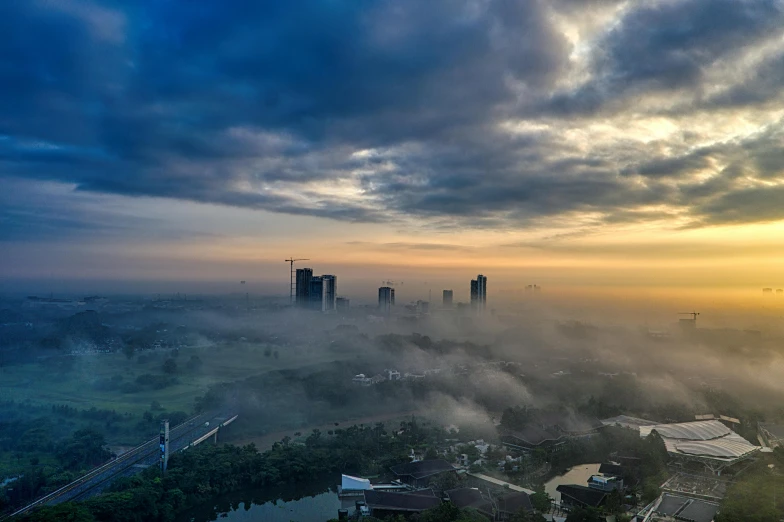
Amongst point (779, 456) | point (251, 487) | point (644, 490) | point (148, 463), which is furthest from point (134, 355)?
point (779, 456)

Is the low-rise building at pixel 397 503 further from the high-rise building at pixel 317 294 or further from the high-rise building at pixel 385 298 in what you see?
the high-rise building at pixel 385 298

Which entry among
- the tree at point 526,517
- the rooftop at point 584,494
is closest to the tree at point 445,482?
the tree at point 526,517

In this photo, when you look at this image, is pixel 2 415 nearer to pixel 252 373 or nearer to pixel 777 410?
pixel 252 373

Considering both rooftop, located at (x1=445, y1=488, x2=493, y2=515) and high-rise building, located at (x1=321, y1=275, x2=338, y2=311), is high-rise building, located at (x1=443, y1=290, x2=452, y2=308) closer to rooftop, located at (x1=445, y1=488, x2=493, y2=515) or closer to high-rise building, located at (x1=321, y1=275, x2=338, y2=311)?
high-rise building, located at (x1=321, y1=275, x2=338, y2=311)

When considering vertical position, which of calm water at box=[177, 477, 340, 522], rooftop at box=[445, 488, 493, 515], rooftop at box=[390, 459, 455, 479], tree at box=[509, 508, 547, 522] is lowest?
calm water at box=[177, 477, 340, 522]

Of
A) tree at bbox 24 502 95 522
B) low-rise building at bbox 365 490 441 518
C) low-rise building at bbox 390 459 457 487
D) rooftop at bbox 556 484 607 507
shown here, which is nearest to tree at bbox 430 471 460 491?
low-rise building at bbox 390 459 457 487

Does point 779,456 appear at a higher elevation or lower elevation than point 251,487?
higher

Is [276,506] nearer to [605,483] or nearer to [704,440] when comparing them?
[605,483]
